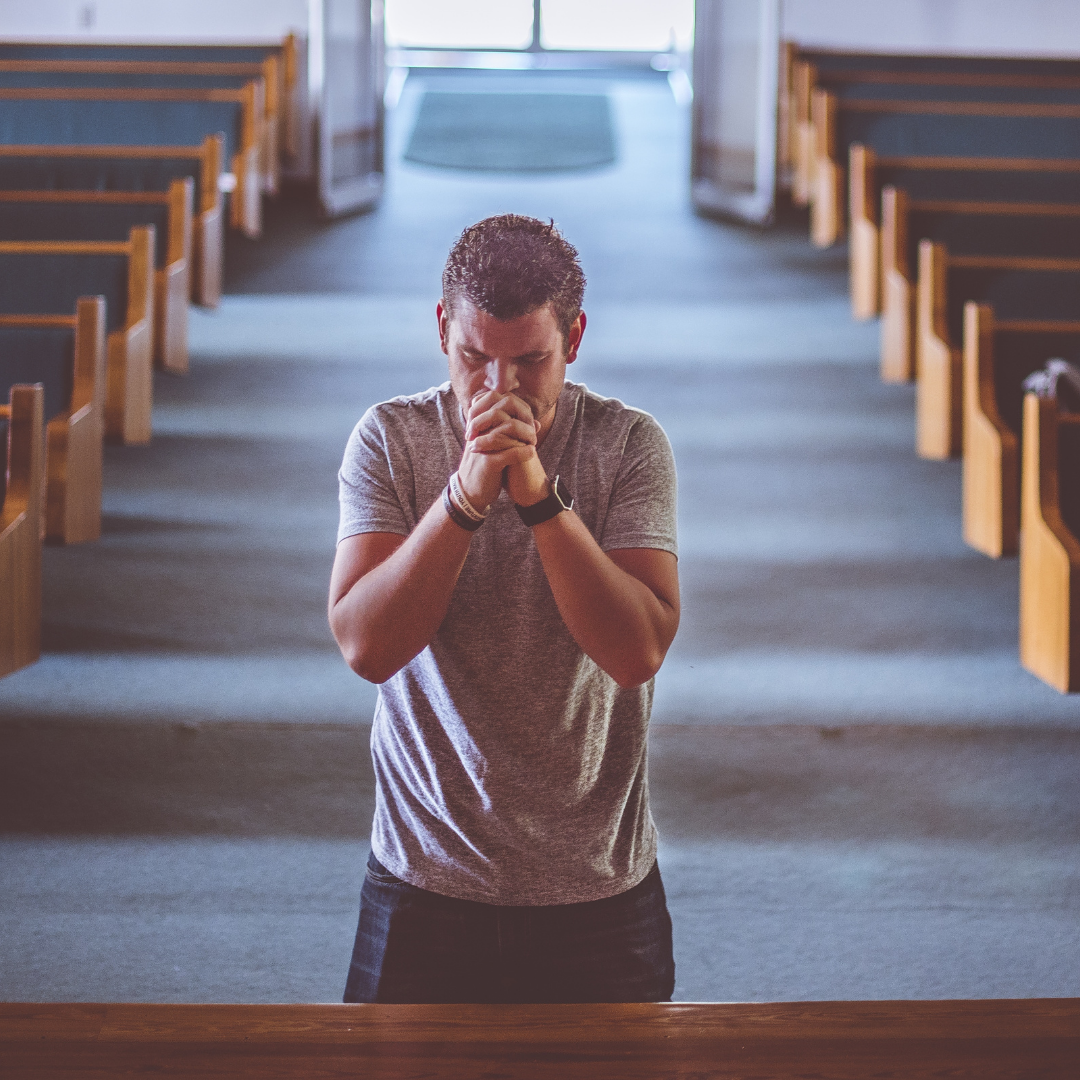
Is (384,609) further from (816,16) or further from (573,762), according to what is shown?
(816,16)

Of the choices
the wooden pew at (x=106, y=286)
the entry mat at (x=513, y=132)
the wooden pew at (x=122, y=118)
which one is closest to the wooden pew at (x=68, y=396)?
the wooden pew at (x=106, y=286)

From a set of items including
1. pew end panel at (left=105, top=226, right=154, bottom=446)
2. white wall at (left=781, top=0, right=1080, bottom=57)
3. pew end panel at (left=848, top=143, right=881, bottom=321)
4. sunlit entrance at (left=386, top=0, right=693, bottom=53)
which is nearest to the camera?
pew end panel at (left=105, top=226, right=154, bottom=446)

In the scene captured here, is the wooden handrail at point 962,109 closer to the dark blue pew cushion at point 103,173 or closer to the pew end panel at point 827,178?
the pew end panel at point 827,178

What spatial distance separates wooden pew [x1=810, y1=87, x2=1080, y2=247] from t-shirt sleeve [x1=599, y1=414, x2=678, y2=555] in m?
1.75

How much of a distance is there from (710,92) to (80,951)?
2268 mm

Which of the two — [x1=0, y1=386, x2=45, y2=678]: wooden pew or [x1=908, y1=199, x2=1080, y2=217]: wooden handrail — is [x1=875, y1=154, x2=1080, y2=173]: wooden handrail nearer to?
[x1=908, y1=199, x2=1080, y2=217]: wooden handrail

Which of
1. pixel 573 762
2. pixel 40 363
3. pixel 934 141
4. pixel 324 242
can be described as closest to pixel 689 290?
pixel 934 141

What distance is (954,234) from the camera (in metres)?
1.66

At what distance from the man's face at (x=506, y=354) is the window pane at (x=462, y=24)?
4.29 metres

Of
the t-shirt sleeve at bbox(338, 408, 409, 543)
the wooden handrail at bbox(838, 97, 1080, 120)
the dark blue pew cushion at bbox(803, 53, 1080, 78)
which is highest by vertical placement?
the dark blue pew cushion at bbox(803, 53, 1080, 78)

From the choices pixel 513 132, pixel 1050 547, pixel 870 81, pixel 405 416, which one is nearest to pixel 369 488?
pixel 405 416

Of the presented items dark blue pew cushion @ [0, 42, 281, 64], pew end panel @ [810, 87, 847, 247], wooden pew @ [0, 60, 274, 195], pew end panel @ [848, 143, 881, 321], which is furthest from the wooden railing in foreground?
dark blue pew cushion @ [0, 42, 281, 64]

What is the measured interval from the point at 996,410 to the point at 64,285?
3.28 feet

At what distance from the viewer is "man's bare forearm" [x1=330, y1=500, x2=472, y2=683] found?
393mm
